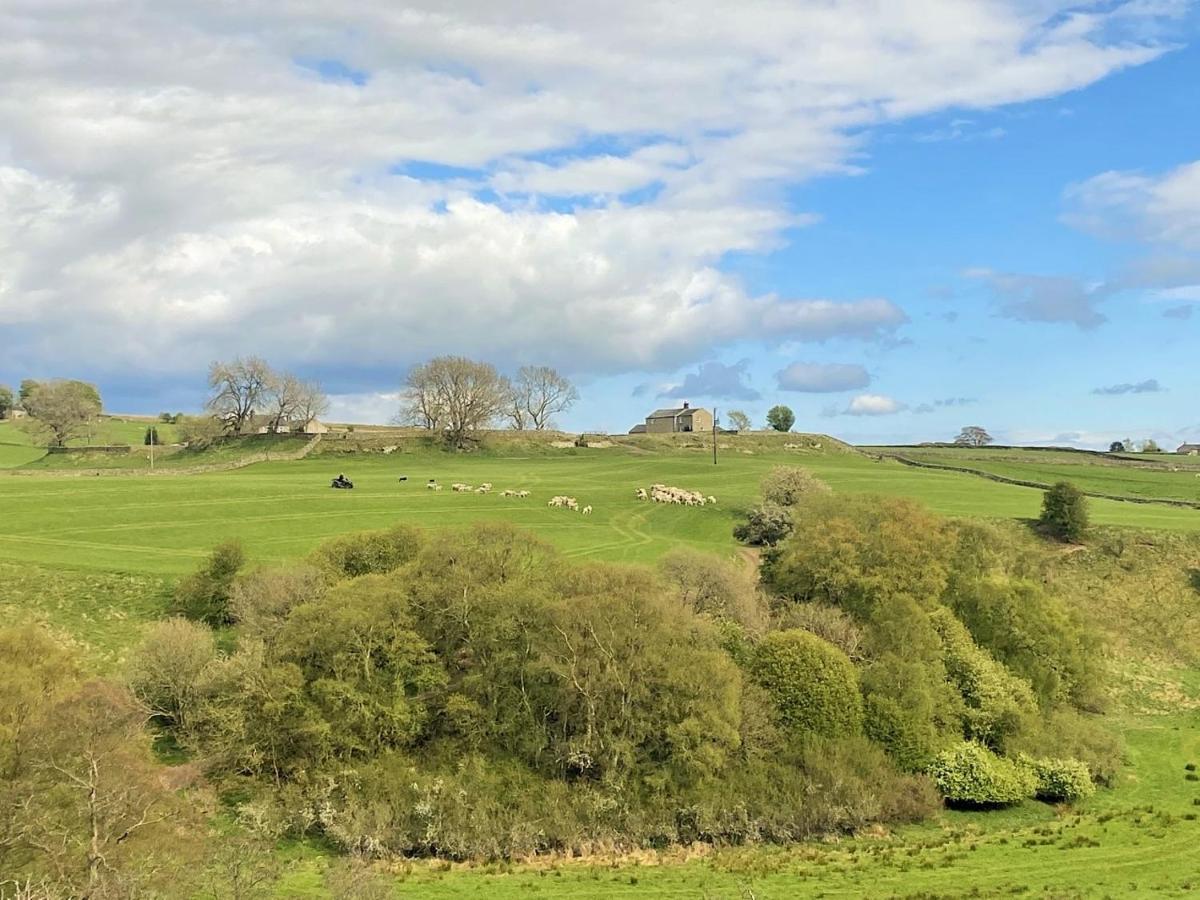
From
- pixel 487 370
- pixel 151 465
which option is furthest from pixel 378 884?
pixel 487 370

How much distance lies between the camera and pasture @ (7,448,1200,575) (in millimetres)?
63344

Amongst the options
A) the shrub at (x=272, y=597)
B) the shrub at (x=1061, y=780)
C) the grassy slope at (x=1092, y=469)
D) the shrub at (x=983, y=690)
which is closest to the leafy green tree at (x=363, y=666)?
the shrub at (x=272, y=597)

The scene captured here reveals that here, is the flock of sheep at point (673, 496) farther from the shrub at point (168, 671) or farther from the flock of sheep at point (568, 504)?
the shrub at point (168, 671)

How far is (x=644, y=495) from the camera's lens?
88.2 m

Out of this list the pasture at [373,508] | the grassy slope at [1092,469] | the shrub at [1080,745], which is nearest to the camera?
the shrub at [1080,745]

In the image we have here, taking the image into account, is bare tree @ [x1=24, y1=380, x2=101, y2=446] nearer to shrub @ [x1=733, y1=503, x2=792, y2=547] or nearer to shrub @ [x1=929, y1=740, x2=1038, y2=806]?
shrub @ [x1=733, y1=503, x2=792, y2=547]

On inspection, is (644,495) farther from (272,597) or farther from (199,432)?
(199,432)

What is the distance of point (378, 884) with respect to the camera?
76.7 feet

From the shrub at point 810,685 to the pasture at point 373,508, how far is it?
22585 mm

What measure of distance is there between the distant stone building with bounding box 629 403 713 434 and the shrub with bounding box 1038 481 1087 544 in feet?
348

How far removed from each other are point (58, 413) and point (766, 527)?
10060 centimetres

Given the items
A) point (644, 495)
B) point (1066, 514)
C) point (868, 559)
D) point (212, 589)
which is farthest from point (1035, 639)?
point (644, 495)

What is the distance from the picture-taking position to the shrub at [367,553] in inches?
1892

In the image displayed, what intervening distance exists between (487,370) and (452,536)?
95.2m
